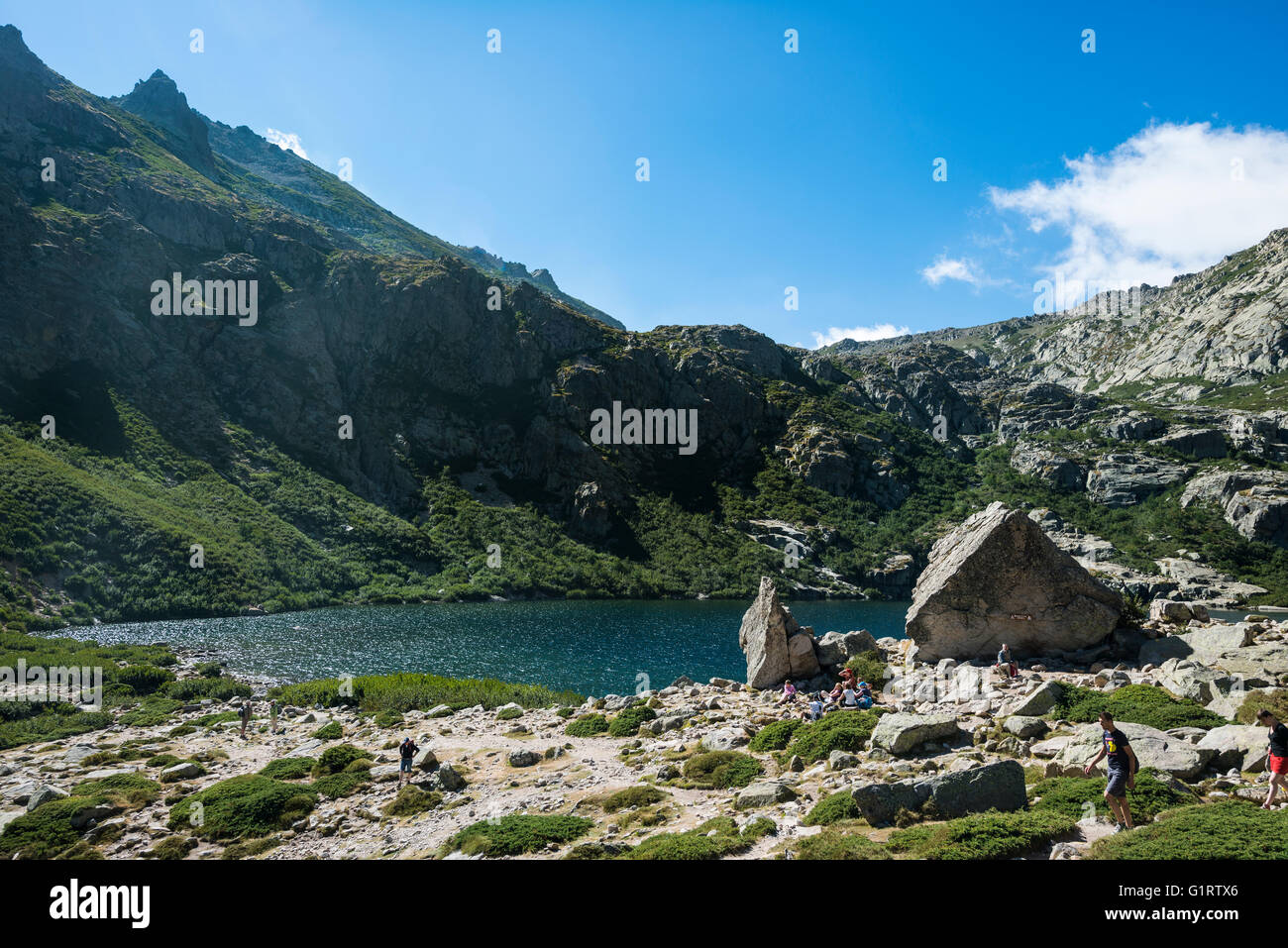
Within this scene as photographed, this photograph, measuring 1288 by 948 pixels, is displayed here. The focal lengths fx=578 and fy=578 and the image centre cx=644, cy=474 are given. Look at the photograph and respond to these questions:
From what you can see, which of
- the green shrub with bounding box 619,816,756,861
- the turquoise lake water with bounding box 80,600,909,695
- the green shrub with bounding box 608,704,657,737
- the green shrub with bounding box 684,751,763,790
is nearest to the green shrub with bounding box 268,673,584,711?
the turquoise lake water with bounding box 80,600,909,695

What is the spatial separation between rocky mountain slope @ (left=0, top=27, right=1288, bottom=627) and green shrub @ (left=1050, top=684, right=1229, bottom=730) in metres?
82.8

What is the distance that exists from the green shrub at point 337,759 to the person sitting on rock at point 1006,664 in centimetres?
2643

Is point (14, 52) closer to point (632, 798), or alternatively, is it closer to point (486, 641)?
point (486, 641)

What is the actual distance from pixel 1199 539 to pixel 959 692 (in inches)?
6342

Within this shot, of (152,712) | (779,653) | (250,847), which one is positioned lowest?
(152,712)

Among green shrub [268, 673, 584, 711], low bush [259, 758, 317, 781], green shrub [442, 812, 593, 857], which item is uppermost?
green shrub [442, 812, 593, 857]

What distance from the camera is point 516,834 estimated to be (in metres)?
14.6

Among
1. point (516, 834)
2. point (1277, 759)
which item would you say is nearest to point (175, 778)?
point (516, 834)

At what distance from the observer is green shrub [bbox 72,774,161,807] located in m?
19.7

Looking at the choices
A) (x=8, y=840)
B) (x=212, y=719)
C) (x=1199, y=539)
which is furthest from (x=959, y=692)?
(x=1199, y=539)

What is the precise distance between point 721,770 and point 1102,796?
1031 centimetres

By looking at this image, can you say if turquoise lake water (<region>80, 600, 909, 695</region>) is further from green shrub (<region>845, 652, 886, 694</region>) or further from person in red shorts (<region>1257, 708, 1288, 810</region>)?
person in red shorts (<region>1257, 708, 1288, 810</region>)

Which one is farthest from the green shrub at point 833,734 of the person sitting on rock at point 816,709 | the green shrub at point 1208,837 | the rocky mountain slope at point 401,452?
the rocky mountain slope at point 401,452
